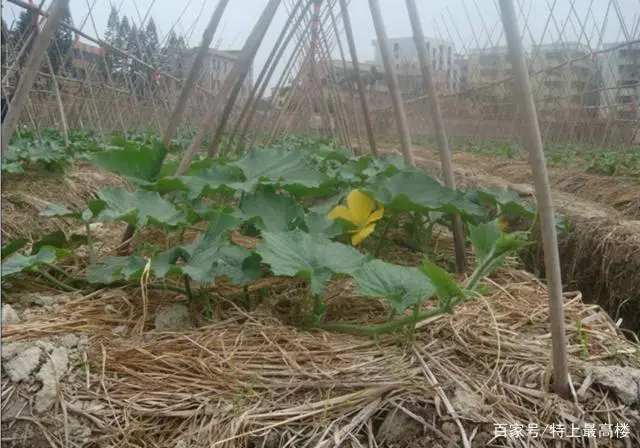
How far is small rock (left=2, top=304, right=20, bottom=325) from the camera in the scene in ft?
4.48

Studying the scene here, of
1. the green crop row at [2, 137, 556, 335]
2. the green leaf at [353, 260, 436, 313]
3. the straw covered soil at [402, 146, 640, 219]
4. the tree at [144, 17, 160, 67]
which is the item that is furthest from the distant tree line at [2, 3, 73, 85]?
the straw covered soil at [402, 146, 640, 219]

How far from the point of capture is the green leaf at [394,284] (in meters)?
1.23

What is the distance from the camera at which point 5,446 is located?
42.1 inches

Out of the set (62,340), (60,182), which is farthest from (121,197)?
(60,182)

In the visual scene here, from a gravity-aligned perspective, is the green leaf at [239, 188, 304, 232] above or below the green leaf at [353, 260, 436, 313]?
above

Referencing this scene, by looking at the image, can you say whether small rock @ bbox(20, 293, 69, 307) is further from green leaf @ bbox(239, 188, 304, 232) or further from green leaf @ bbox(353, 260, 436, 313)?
green leaf @ bbox(353, 260, 436, 313)

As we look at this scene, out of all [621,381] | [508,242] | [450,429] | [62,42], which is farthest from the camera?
[62,42]

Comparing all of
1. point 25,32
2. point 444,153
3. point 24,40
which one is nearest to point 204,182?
point 444,153

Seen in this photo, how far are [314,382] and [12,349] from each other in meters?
0.54

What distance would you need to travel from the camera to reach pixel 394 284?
1.26 m

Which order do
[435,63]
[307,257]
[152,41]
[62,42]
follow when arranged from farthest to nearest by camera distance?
[435,63] → [152,41] → [62,42] → [307,257]

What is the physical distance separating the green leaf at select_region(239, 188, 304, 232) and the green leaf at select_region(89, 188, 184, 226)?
0.54ft

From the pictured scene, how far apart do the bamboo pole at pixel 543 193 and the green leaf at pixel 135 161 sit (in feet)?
3.42

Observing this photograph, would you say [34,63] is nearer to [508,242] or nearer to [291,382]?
[291,382]
